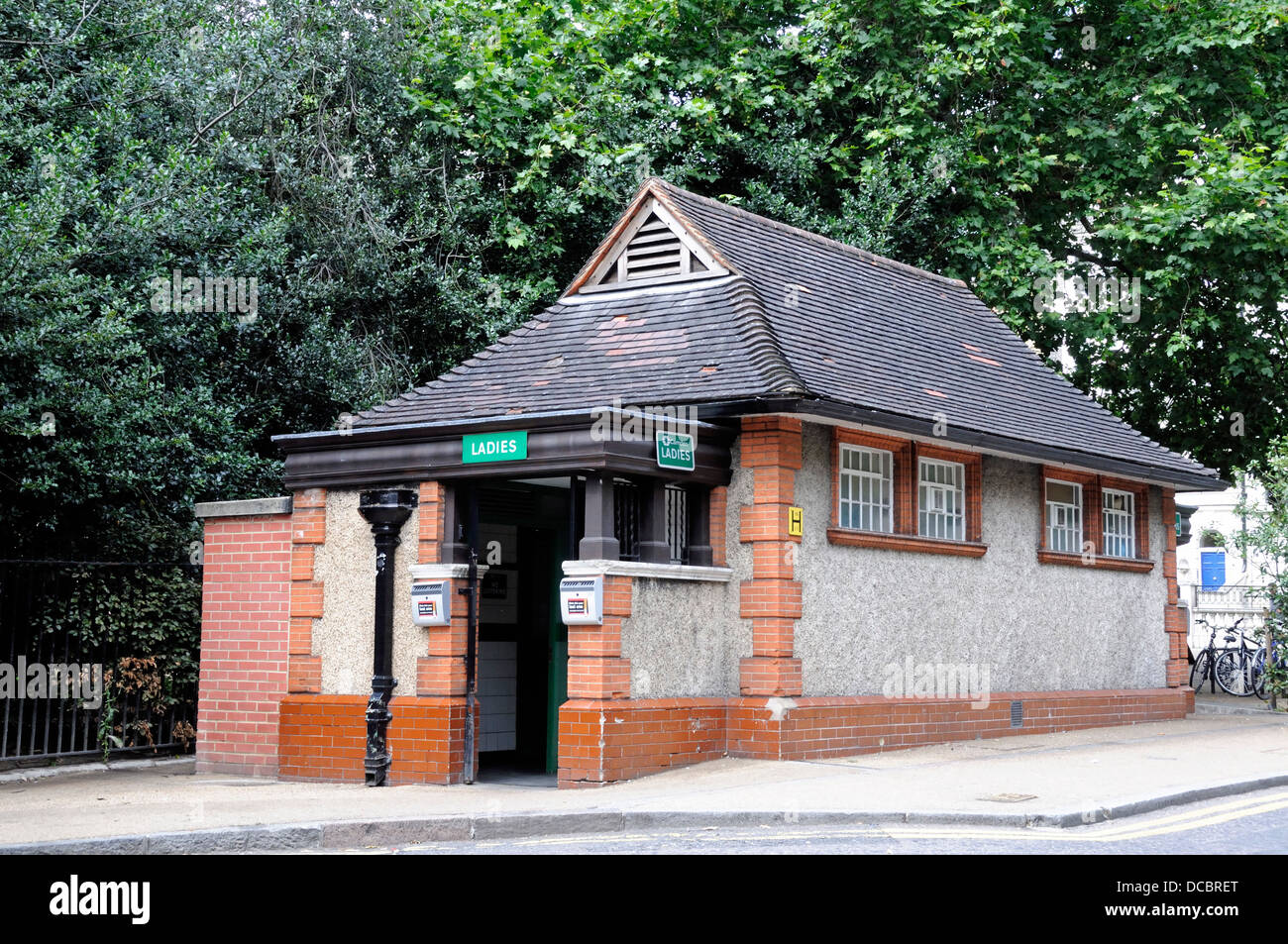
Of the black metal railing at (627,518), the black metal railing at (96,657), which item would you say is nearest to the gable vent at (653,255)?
the black metal railing at (627,518)

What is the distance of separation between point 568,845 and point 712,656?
Answer: 4.33 meters

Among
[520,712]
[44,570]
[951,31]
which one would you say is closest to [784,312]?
[520,712]

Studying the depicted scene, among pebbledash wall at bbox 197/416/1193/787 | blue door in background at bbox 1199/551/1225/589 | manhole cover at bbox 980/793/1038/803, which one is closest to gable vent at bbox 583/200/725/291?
pebbledash wall at bbox 197/416/1193/787

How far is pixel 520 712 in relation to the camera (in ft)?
53.0

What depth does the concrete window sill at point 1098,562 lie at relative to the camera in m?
17.6

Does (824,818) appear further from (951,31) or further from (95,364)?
(951,31)

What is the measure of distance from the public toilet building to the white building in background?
1321cm

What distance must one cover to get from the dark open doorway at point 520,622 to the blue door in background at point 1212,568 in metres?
30.4

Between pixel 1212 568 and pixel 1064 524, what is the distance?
25.6 meters

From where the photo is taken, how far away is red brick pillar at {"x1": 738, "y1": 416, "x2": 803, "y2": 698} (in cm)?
1362

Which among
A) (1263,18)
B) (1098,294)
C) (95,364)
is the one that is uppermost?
(1263,18)

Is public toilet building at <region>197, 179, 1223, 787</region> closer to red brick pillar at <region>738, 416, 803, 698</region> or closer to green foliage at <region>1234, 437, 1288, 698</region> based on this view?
red brick pillar at <region>738, 416, 803, 698</region>

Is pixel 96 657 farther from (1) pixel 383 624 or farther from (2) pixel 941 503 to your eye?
(2) pixel 941 503

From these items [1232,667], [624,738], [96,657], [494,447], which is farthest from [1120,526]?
[96,657]
